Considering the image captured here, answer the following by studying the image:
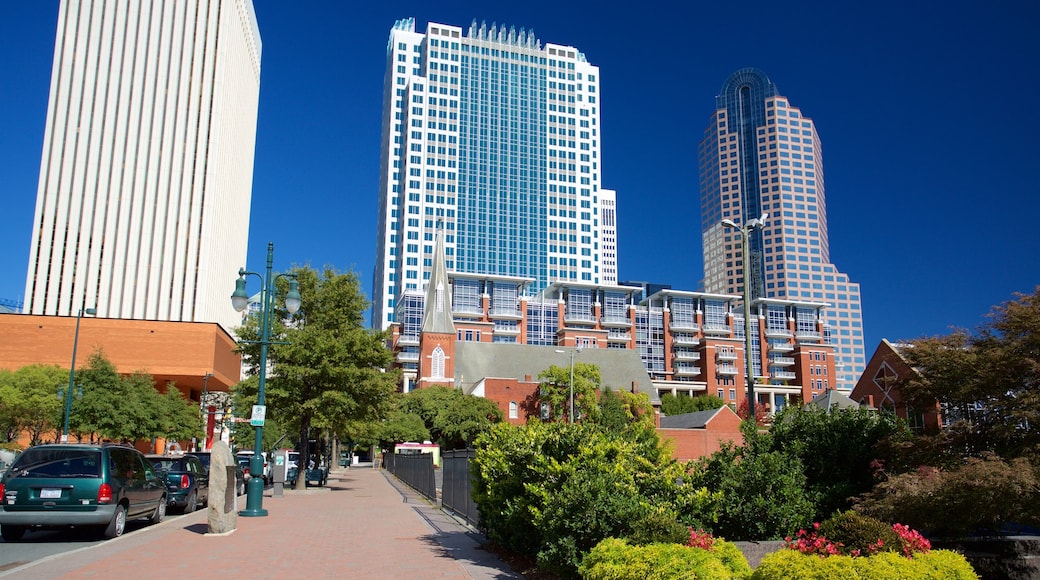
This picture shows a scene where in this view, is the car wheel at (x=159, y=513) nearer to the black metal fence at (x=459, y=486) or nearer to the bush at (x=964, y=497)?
the black metal fence at (x=459, y=486)

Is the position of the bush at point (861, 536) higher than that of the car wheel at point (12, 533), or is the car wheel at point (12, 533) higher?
the bush at point (861, 536)

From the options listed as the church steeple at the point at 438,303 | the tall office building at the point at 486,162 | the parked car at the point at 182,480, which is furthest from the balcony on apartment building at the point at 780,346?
the parked car at the point at 182,480

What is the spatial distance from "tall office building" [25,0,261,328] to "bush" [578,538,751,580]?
8763 cm

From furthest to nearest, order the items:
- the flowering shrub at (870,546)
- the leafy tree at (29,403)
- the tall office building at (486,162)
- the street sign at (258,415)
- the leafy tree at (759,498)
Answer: the tall office building at (486,162), the leafy tree at (29,403), the street sign at (258,415), the leafy tree at (759,498), the flowering shrub at (870,546)

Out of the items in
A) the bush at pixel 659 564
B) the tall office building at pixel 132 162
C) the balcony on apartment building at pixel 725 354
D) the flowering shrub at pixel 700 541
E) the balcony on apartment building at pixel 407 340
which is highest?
the tall office building at pixel 132 162

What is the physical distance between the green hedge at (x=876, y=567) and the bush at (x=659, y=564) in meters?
0.77

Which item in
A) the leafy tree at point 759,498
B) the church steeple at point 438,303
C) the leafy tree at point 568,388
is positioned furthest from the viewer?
the church steeple at point 438,303

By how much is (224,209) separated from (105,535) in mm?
86775

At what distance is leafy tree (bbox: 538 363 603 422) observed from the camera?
8194cm

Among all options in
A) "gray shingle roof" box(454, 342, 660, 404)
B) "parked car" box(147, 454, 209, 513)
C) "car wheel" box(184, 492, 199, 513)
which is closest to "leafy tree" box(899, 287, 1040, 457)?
"parked car" box(147, 454, 209, 513)

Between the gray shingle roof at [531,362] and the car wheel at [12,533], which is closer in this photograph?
the car wheel at [12,533]

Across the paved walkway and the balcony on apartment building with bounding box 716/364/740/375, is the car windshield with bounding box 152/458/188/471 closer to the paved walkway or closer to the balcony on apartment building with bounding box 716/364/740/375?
the paved walkway

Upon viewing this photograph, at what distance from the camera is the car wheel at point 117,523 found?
14.9 m

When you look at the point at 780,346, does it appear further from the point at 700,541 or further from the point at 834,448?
the point at 700,541
